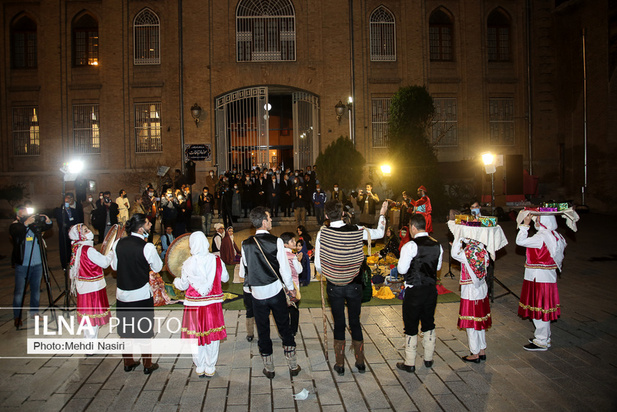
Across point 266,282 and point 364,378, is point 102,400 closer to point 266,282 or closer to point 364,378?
point 266,282

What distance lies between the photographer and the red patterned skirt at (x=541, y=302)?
21.5 ft

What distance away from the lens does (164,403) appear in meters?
5.28

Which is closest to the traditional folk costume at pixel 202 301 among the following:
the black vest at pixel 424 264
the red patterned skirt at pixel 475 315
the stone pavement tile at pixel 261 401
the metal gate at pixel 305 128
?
the stone pavement tile at pixel 261 401

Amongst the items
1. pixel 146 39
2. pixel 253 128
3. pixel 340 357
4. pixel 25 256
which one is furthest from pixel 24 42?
pixel 340 357

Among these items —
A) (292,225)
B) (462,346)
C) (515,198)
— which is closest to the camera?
(462,346)

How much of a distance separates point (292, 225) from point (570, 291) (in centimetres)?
1165

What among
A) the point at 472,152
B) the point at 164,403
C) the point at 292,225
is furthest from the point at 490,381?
the point at 472,152

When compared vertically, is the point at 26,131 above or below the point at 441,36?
below

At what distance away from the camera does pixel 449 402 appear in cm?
521

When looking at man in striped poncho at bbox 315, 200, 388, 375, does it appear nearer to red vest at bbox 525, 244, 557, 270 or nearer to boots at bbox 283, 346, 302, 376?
boots at bbox 283, 346, 302, 376

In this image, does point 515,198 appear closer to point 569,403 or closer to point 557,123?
point 557,123

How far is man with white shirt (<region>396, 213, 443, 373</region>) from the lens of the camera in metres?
5.81

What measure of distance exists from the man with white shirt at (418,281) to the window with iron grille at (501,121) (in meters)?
21.8

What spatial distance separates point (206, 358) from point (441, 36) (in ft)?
79.5
